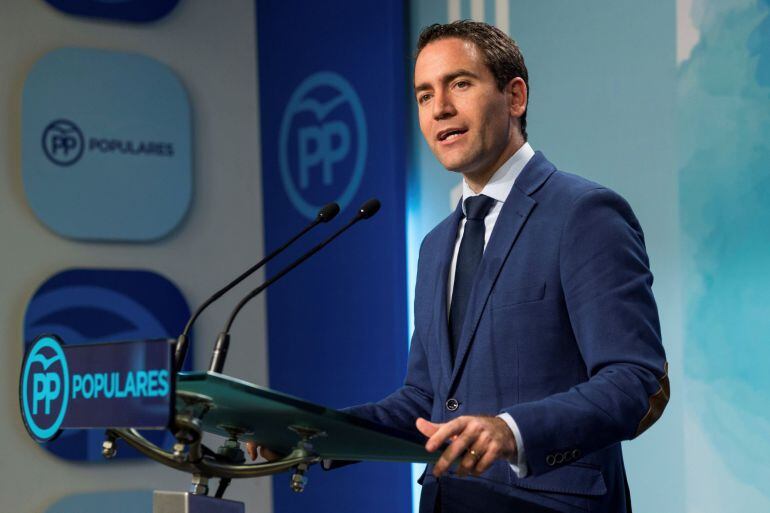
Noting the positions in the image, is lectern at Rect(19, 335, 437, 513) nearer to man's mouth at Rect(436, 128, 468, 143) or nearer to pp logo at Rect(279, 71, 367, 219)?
man's mouth at Rect(436, 128, 468, 143)

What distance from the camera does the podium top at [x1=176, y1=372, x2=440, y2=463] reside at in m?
1.42

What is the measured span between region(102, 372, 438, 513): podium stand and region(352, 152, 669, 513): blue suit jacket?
239 mm

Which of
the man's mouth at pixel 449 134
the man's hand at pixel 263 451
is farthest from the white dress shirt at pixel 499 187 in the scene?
the man's hand at pixel 263 451

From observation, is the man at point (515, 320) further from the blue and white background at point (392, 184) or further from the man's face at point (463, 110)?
the blue and white background at point (392, 184)

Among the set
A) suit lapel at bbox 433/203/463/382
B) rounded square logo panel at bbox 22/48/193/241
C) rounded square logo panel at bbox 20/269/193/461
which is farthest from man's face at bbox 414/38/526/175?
rounded square logo panel at bbox 22/48/193/241

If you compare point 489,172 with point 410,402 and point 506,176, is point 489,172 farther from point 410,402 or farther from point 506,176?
point 410,402

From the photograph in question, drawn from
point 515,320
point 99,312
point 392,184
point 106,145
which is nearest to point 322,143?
point 392,184

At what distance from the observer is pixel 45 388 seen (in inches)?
62.2

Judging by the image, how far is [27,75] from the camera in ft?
15.2

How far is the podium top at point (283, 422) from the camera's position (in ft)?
4.66

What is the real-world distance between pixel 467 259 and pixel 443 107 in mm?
301

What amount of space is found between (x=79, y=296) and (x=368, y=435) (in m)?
3.37

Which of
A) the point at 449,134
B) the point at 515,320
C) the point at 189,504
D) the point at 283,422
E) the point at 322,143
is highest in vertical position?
the point at 322,143

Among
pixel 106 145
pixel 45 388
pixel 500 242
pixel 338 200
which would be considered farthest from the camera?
pixel 106 145
